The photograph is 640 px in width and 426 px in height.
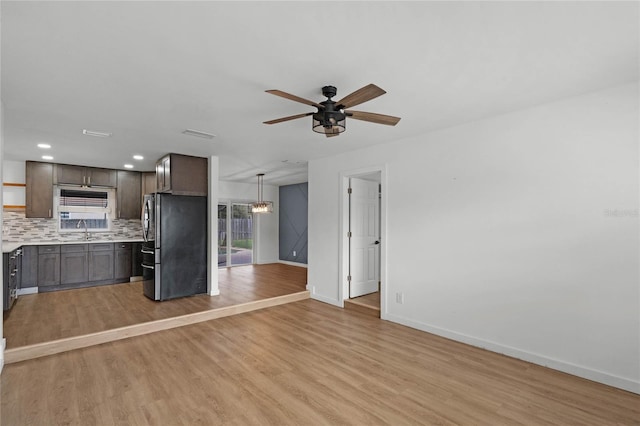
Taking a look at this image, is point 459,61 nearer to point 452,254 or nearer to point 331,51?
point 331,51

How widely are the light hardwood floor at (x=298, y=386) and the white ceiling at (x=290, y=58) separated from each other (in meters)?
2.50

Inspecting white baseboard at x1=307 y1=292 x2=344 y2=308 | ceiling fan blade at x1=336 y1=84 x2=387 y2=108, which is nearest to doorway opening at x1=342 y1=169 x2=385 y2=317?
white baseboard at x1=307 y1=292 x2=344 y2=308

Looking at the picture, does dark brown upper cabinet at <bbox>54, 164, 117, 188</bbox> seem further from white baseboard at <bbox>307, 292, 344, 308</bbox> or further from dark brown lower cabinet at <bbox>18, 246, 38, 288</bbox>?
white baseboard at <bbox>307, 292, 344, 308</bbox>

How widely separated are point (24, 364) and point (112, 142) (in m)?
2.81

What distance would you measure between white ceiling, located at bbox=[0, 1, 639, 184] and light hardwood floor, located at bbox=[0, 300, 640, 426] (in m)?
2.50

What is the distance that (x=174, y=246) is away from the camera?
5.10 m

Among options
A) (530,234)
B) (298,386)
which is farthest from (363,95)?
(298,386)

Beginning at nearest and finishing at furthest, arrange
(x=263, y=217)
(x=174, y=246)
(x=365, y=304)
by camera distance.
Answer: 1. (x=365, y=304)
2. (x=174, y=246)
3. (x=263, y=217)

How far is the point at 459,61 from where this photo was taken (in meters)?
2.21

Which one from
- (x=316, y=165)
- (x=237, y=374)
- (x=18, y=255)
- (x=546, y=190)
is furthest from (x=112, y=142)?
(x=546, y=190)

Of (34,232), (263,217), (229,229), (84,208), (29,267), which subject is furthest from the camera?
(263,217)

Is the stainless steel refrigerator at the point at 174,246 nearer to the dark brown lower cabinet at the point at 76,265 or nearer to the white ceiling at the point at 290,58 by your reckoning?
the dark brown lower cabinet at the point at 76,265

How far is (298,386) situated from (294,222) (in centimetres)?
671

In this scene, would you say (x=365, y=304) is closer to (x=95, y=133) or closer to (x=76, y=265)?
(x=95, y=133)
